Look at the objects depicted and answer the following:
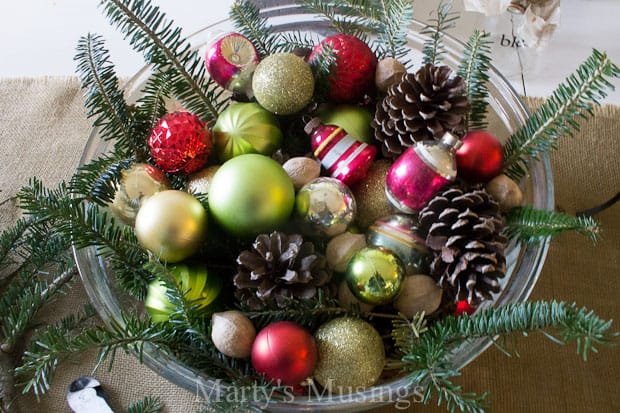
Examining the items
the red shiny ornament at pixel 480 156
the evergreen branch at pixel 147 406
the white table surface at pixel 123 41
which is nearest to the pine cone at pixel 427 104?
the red shiny ornament at pixel 480 156

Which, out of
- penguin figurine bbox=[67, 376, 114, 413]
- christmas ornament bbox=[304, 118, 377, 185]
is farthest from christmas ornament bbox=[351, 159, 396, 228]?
penguin figurine bbox=[67, 376, 114, 413]

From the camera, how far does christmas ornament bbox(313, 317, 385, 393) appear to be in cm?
46

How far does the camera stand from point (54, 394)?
60 centimetres

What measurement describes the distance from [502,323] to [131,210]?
338 mm

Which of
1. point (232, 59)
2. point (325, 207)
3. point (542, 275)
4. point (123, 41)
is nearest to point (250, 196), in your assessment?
point (325, 207)

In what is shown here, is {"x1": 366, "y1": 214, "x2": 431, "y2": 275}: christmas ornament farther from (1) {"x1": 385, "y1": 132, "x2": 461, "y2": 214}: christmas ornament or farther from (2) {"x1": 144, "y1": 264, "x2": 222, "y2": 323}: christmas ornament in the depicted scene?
(2) {"x1": 144, "y1": 264, "x2": 222, "y2": 323}: christmas ornament

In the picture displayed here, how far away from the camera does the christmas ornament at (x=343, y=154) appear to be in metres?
0.53

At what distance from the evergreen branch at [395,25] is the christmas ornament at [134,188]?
0.28m

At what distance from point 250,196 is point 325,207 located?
0.22ft

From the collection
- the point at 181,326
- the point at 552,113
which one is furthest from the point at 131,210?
the point at 552,113

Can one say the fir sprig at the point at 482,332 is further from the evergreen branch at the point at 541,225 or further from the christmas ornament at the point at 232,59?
the christmas ornament at the point at 232,59

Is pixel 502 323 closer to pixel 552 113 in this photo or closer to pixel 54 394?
pixel 552 113

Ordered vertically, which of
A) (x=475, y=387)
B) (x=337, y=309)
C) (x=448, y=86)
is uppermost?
(x=448, y=86)

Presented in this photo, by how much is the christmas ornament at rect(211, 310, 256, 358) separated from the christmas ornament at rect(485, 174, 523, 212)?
25cm
